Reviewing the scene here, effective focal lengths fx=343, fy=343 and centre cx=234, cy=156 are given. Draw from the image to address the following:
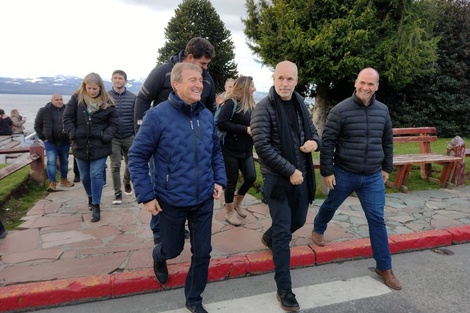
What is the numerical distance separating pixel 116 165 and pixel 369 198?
4021mm

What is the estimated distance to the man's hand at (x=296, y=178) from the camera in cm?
295

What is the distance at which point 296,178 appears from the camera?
2957 millimetres

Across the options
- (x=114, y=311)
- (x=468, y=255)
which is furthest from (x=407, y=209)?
(x=114, y=311)

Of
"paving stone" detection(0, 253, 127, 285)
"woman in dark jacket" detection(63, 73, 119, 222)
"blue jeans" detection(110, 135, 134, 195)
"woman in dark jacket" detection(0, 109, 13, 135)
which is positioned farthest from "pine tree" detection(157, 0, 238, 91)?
"paving stone" detection(0, 253, 127, 285)

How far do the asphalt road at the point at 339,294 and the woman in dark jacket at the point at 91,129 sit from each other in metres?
2.16

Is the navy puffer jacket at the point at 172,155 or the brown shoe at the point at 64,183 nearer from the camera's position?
the navy puffer jacket at the point at 172,155

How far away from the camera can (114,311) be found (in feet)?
9.54

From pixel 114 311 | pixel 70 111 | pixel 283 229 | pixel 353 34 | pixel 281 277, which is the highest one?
pixel 353 34

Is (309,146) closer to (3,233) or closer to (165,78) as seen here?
(165,78)

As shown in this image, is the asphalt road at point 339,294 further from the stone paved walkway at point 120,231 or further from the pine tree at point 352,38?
the pine tree at point 352,38

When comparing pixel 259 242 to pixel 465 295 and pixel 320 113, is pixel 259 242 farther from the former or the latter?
pixel 320 113

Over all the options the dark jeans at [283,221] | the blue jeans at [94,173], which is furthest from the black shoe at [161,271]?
the blue jeans at [94,173]

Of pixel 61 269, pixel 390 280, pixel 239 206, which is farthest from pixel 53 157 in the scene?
pixel 390 280

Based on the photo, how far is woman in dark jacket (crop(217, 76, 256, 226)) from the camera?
14.3 ft
